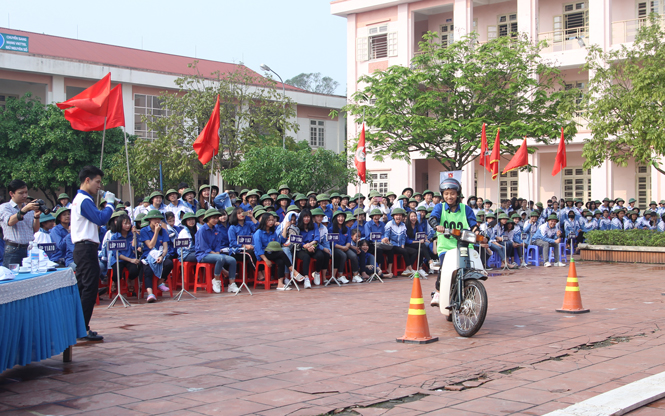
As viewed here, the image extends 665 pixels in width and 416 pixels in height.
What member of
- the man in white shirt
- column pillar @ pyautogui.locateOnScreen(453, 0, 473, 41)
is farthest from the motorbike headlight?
column pillar @ pyautogui.locateOnScreen(453, 0, 473, 41)

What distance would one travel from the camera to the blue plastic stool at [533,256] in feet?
62.6

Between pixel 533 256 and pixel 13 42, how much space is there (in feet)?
94.1

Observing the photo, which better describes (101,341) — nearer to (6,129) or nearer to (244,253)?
(244,253)

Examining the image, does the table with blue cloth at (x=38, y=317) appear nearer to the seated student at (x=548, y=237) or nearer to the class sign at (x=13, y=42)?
the seated student at (x=548, y=237)

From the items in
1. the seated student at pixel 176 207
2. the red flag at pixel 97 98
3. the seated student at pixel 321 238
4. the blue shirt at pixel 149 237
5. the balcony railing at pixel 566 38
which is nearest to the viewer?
the blue shirt at pixel 149 237

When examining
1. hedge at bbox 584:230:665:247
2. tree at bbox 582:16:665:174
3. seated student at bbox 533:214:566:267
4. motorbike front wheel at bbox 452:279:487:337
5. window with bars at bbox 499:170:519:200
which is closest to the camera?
motorbike front wheel at bbox 452:279:487:337

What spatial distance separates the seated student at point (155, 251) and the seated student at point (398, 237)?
537 cm

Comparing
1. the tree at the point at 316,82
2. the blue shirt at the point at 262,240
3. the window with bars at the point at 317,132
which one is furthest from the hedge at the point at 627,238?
the tree at the point at 316,82

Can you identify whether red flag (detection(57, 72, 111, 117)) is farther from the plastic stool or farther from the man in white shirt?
the man in white shirt

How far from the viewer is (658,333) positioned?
26.1 feet

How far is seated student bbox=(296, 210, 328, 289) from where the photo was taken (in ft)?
43.8

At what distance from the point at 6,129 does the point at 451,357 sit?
29514mm

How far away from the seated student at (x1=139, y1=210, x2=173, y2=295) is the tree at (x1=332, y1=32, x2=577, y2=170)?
13162 millimetres

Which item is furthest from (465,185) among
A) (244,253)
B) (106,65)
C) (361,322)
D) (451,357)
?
(451,357)
